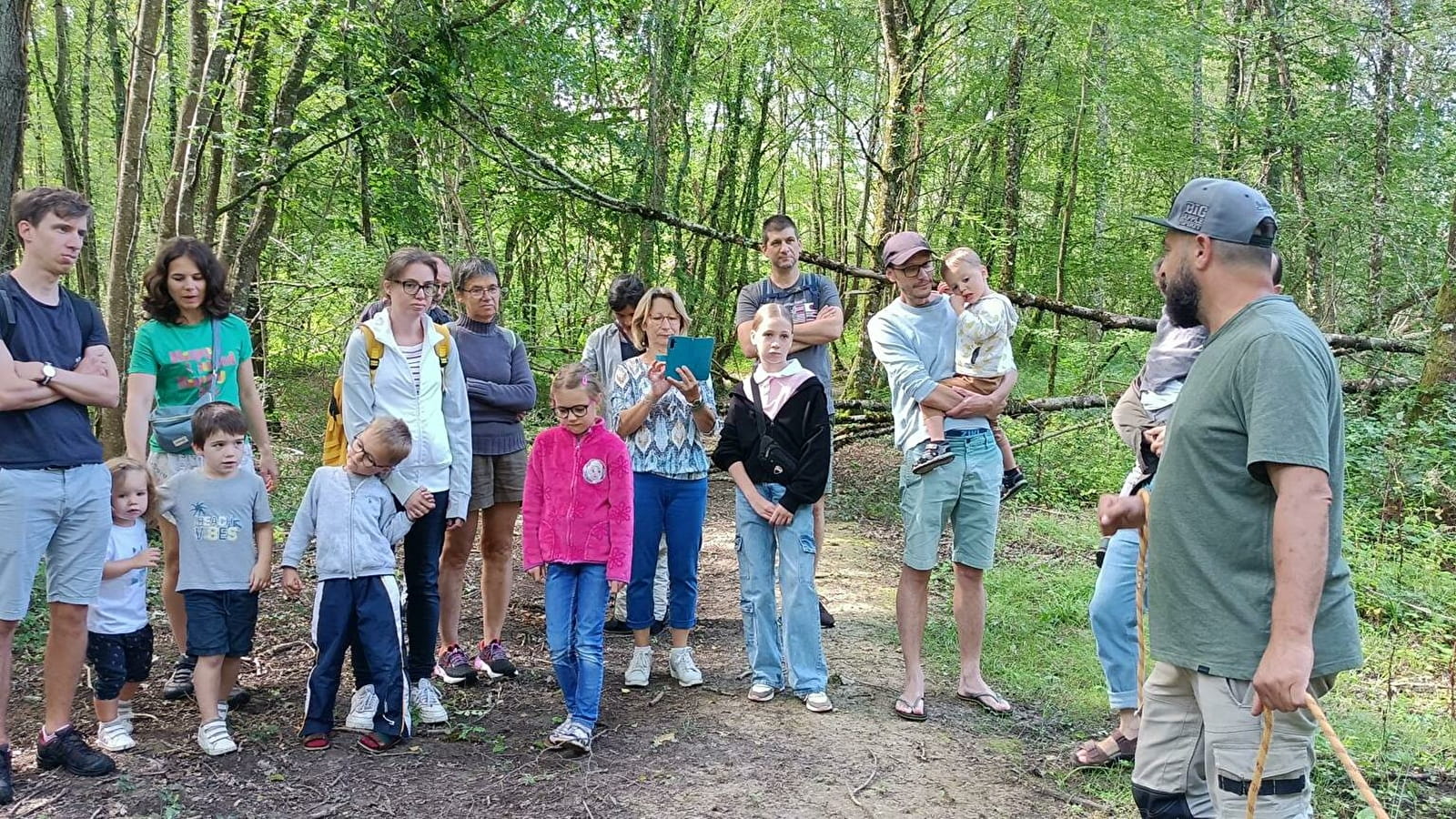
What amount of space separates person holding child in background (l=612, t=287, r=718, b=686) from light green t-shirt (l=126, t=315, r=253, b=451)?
5.84 ft

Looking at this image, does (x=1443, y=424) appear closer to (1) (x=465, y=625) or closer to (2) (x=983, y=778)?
(2) (x=983, y=778)

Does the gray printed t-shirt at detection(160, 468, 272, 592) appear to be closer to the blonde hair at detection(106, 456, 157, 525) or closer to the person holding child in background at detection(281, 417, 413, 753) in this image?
the blonde hair at detection(106, 456, 157, 525)

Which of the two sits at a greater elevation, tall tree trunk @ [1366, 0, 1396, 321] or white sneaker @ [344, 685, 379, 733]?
tall tree trunk @ [1366, 0, 1396, 321]

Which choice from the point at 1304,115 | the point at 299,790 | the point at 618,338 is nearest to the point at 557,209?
the point at 618,338

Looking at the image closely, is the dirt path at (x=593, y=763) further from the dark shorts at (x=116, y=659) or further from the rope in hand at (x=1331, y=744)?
the rope in hand at (x=1331, y=744)

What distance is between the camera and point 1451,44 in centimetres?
951

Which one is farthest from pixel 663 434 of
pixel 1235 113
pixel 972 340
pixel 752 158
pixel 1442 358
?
pixel 1235 113

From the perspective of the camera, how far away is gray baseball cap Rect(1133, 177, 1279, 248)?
2.29 meters

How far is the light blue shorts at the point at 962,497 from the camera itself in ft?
14.3

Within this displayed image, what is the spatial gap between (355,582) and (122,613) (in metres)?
0.94

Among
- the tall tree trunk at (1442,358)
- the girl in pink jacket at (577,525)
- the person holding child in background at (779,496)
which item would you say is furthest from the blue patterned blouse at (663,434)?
the tall tree trunk at (1442,358)

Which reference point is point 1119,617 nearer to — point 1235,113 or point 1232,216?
point 1232,216

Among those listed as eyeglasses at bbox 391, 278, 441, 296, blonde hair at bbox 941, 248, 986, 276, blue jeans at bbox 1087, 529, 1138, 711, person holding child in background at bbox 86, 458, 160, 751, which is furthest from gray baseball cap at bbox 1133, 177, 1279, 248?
person holding child in background at bbox 86, 458, 160, 751

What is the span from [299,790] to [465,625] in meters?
2.04
